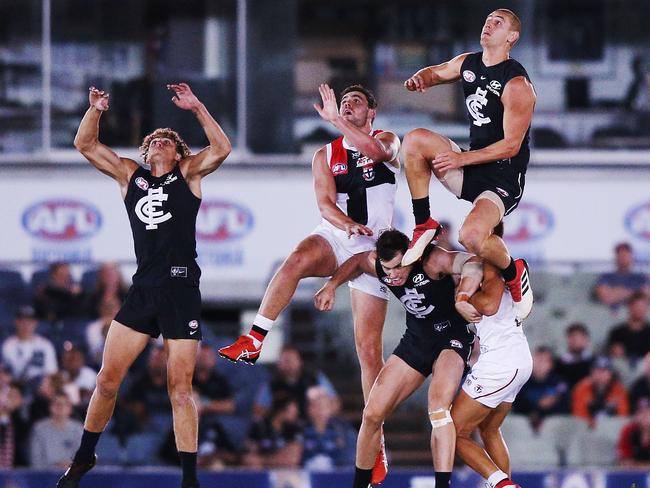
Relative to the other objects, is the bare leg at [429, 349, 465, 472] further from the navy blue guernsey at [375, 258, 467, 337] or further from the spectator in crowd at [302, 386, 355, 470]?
the spectator in crowd at [302, 386, 355, 470]

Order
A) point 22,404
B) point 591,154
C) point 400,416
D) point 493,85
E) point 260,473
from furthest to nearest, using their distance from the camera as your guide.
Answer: point 591,154
point 400,416
point 22,404
point 260,473
point 493,85

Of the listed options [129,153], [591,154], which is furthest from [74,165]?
[591,154]

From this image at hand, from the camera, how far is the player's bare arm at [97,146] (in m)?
9.13

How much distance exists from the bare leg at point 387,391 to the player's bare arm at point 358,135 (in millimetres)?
1261

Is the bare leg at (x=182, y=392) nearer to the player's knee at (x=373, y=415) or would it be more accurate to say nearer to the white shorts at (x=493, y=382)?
the player's knee at (x=373, y=415)

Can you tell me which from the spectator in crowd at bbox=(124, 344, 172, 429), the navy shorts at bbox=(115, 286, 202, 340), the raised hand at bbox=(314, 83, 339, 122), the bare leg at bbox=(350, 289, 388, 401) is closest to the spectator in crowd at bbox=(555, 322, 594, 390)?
the spectator in crowd at bbox=(124, 344, 172, 429)

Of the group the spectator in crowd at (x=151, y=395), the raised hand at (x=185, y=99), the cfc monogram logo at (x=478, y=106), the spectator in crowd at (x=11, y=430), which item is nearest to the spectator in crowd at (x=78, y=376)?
the spectator in crowd at (x=151, y=395)

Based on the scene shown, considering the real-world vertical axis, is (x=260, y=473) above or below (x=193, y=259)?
below

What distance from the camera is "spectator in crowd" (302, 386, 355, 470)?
40.9 ft

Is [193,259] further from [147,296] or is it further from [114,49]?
[114,49]

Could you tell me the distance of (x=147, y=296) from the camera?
29.6ft

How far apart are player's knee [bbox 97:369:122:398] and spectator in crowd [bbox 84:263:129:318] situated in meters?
4.17

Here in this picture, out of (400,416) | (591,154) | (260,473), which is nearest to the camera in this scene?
(260,473)

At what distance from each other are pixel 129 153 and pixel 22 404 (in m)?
2.86
